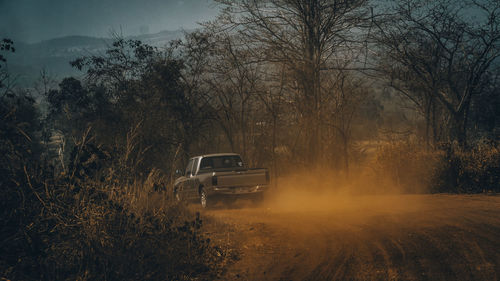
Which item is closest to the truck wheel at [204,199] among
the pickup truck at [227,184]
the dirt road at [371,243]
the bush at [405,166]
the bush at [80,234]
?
the pickup truck at [227,184]

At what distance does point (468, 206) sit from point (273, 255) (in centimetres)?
635

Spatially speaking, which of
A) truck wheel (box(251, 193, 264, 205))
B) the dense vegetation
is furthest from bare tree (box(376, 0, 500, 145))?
truck wheel (box(251, 193, 264, 205))

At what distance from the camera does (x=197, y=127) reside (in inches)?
1013

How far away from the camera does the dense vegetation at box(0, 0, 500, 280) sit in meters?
5.91

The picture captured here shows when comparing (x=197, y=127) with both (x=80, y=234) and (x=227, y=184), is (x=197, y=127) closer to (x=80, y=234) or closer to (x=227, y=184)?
(x=227, y=184)

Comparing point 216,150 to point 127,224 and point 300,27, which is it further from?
point 127,224

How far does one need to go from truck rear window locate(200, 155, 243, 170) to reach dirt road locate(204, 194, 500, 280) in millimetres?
4295

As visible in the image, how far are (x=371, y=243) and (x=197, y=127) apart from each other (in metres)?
19.1

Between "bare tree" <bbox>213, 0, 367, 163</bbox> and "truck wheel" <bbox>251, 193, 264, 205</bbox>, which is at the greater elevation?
"bare tree" <bbox>213, 0, 367, 163</bbox>

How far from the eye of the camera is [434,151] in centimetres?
1544

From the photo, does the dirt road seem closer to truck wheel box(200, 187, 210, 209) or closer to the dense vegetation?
the dense vegetation

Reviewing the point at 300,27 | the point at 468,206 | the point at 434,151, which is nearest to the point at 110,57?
the point at 300,27

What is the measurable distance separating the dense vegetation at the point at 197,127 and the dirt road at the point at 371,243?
0.92 metres

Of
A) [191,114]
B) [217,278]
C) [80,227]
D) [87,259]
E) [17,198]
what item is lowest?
[217,278]
